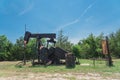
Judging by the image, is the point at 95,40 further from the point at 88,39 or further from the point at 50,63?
the point at 50,63

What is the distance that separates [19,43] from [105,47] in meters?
31.4

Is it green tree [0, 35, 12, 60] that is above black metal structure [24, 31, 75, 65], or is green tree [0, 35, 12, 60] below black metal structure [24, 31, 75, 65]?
above

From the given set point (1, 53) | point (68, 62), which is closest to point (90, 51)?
point (1, 53)

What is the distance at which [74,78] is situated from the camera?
13.2m

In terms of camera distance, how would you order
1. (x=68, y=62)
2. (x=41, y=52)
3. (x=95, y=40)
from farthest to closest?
(x=95, y=40), (x=41, y=52), (x=68, y=62)

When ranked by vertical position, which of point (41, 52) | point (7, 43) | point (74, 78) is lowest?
point (74, 78)

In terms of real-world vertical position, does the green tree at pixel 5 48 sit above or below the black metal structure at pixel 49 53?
above

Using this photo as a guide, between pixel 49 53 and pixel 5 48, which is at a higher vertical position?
pixel 5 48

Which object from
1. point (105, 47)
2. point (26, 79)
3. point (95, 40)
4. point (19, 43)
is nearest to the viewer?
point (26, 79)

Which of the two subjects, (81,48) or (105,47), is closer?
(105,47)

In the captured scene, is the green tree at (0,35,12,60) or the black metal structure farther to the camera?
the green tree at (0,35,12,60)

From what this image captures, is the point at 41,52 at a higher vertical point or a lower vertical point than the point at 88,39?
lower

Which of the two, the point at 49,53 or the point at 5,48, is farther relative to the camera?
the point at 5,48

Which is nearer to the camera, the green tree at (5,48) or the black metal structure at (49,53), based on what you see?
the black metal structure at (49,53)
